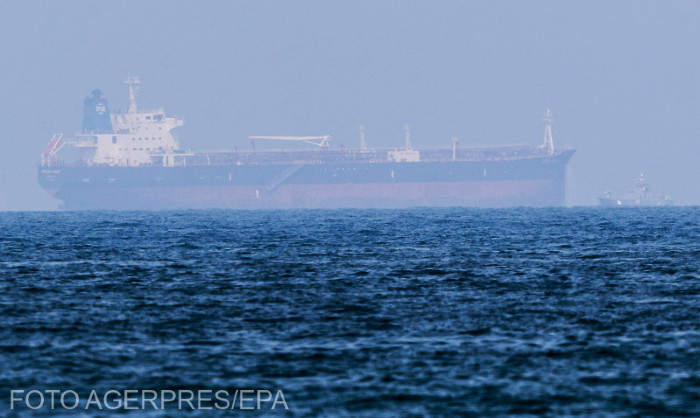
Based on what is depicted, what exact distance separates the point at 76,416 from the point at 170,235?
45.1 meters

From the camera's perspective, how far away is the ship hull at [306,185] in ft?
547

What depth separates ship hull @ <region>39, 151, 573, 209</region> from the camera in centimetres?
16662

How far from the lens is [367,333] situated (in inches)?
782

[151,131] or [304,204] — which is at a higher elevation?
[151,131]

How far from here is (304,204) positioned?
170375mm

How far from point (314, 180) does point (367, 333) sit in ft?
487

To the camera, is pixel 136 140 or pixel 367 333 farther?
pixel 136 140

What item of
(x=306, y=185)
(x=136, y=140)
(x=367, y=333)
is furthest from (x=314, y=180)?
(x=367, y=333)

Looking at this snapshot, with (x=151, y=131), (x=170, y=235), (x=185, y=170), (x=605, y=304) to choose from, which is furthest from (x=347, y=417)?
(x=151, y=131)

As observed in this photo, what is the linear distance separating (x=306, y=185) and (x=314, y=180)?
145 cm

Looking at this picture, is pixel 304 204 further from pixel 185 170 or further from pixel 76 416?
pixel 76 416

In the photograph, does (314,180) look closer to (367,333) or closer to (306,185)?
(306,185)

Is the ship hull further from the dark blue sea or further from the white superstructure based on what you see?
the dark blue sea

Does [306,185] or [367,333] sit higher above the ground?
[306,185]
